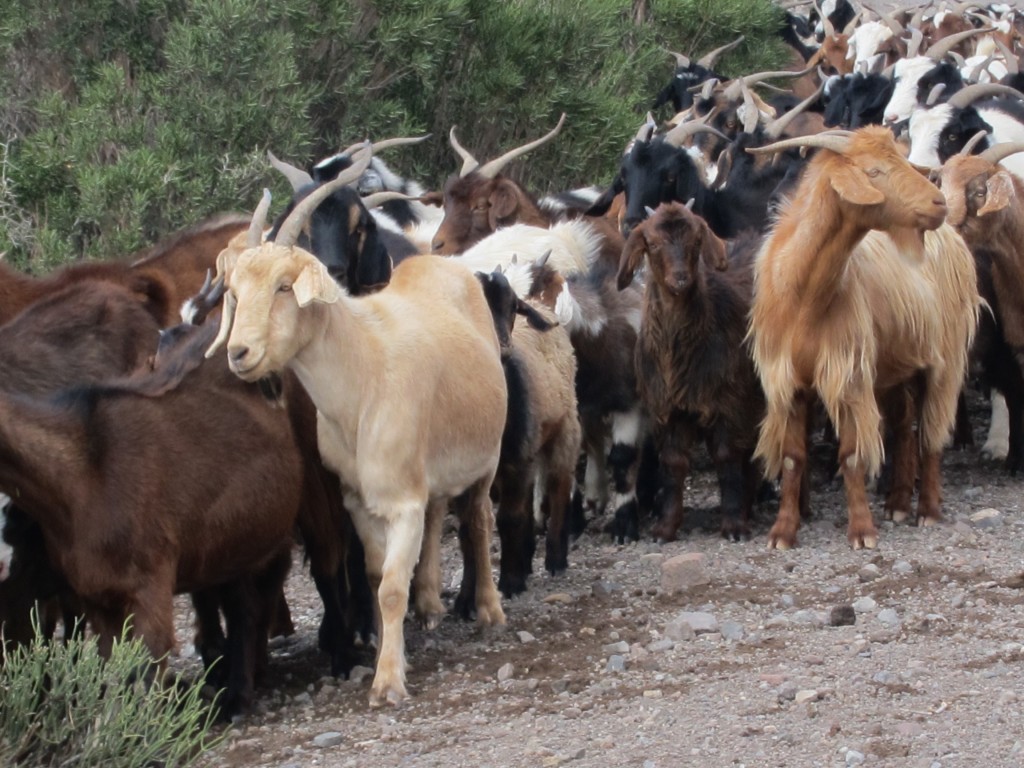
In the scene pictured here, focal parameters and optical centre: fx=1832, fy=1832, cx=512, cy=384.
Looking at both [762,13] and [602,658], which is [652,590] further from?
[762,13]

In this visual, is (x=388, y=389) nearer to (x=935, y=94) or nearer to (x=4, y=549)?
(x=4, y=549)

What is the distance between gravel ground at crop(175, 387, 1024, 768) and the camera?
5.60 metres

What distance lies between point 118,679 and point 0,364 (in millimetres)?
2149

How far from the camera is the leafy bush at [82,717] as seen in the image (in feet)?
17.6

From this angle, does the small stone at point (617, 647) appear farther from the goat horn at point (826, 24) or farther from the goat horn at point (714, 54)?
the goat horn at point (826, 24)

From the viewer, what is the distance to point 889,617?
695cm

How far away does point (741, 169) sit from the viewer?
1172cm

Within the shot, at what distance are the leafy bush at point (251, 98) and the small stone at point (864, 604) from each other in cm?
617

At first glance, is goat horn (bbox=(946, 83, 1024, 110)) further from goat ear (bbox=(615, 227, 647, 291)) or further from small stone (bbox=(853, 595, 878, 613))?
small stone (bbox=(853, 595, 878, 613))

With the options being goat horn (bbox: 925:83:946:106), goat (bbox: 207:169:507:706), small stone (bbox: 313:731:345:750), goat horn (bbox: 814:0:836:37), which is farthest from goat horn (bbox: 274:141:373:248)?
goat horn (bbox: 814:0:836:37)

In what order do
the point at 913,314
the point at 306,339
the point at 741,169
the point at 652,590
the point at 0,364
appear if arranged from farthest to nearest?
the point at 741,169
the point at 913,314
the point at 652,590
the point at 0,364
the point at 306,339

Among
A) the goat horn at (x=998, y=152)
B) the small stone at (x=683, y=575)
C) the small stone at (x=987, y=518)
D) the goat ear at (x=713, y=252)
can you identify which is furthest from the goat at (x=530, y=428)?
the goat horn at (x=998, y=152)

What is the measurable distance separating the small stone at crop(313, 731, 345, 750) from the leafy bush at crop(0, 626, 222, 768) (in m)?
0.61

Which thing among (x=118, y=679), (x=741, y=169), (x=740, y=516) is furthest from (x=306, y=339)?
(x=741, y=169)
